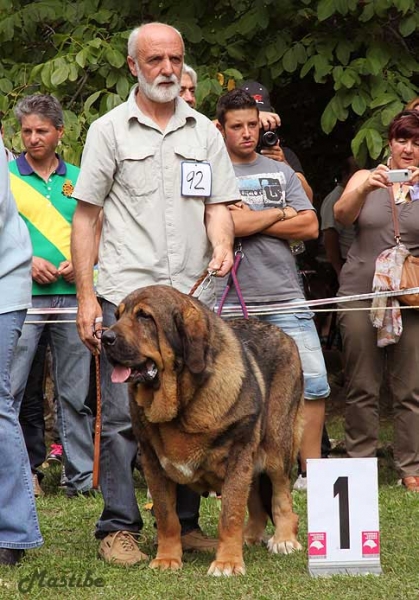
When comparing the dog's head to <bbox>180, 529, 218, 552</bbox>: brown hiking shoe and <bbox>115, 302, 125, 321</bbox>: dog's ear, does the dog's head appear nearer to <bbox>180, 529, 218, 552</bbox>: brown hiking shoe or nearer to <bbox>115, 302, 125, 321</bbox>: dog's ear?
<bbox>115, 302, 125, 321</bbox>: dog's ear

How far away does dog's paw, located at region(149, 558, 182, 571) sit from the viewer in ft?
17.9

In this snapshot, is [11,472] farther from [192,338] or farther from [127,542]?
[192,338]

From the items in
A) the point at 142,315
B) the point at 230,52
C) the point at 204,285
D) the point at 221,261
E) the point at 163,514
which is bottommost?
the point at 163,514

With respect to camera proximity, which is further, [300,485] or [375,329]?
[375,329]

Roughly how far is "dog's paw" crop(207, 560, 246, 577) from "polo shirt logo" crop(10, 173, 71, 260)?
9.72 feet

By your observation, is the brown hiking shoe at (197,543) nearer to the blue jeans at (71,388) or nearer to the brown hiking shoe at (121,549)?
the brown hiking shoe at (121,549)

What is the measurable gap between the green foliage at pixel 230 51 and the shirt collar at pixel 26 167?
2.62ft

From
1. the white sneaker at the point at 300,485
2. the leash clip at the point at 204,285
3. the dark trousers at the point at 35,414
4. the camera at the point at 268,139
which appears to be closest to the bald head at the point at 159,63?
the leash clip at the point at 204,285

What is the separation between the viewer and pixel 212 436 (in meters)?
5.38

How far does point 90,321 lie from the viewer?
222 inches

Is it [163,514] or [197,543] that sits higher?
[163,514]

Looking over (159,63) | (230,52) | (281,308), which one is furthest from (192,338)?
(230,52)

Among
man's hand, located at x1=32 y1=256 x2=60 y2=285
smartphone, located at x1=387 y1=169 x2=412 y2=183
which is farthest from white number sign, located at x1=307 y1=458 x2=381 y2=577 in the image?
man's hand, located at x1=32 y1=256 x2=60 y2=285

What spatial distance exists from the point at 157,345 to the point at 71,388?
2.75 metres
